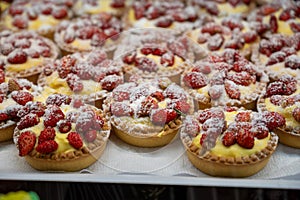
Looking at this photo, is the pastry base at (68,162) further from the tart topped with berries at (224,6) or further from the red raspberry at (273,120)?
Result: the tart topped with berries at (224,6)

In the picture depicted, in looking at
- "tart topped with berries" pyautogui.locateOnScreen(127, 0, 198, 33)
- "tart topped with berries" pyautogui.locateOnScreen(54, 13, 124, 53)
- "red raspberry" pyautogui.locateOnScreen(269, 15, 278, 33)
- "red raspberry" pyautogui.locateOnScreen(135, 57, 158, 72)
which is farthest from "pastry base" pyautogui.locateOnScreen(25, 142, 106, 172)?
"red raspberry" pyautogui.locateOnScreen(269, 15, 278, 33)

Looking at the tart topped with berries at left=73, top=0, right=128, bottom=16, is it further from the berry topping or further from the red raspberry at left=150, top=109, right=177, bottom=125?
the red raspberry at left=150, top=109, right=177, bottom=125

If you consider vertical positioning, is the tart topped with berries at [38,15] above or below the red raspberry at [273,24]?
above

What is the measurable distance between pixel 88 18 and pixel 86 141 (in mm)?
1422

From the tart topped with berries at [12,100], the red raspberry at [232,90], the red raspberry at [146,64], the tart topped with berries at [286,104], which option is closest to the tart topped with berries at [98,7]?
the red raspberry at [146,64]

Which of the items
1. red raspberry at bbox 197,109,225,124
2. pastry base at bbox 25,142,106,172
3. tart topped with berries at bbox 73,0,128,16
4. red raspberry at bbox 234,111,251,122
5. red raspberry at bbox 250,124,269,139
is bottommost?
pastry base at bbox 25,142,106,172

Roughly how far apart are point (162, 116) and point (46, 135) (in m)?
0.52

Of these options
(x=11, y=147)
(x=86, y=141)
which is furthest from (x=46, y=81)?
(x=86, y=141)

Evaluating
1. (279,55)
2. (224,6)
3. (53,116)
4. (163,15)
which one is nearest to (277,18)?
(224,6)

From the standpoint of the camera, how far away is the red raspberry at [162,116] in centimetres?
207

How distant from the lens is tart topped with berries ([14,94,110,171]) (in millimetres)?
1992

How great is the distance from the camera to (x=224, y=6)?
329 cm

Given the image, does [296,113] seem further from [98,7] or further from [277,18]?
[98,7]

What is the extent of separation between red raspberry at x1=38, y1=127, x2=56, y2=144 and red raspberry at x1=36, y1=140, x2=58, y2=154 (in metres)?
0.02
